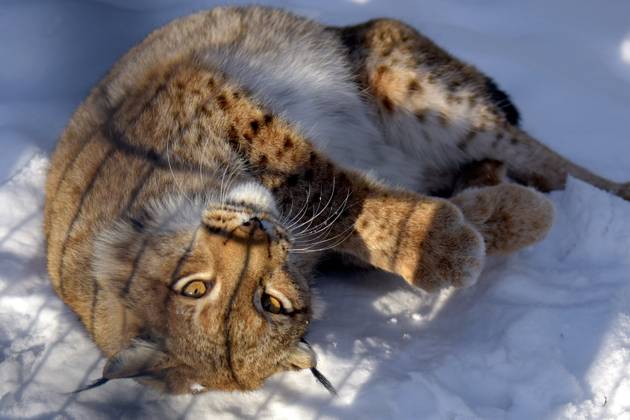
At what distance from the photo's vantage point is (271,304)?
2.80m

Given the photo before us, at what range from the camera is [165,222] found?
3045 mm

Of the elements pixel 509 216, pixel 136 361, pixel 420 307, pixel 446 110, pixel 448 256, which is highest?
pixel 446 110

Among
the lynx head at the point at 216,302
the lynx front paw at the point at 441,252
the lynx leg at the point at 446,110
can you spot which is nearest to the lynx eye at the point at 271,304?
the lynx head at the point at 216,302

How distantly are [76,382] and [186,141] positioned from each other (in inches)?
44.1

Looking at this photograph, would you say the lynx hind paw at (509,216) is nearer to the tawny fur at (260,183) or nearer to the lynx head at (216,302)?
the tawny fur at (260,183)

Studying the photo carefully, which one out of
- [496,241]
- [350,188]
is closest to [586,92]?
[496,241]

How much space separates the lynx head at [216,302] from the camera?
2645 mm

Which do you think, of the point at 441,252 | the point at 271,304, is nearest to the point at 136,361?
the point at 271,304

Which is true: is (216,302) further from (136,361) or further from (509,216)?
(509,216)

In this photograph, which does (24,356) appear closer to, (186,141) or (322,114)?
(186,141)

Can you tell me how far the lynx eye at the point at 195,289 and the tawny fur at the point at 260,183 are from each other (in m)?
0.03

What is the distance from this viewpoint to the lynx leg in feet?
12.7

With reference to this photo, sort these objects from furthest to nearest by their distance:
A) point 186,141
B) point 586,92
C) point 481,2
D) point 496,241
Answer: point 481,2, point 586,92, point 496,241, point 186,141

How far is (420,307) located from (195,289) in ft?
3.91
